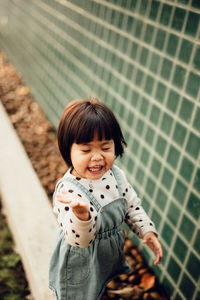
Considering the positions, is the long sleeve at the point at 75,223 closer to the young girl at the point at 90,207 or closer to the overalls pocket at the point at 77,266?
the young girl at the point at 90,207

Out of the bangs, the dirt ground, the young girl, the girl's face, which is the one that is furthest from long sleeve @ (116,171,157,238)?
the dirt ground

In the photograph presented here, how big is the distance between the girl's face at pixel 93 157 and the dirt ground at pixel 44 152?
1274mm

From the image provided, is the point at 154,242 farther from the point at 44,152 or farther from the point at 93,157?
the point at 44,152

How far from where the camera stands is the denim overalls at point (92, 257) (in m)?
1.61

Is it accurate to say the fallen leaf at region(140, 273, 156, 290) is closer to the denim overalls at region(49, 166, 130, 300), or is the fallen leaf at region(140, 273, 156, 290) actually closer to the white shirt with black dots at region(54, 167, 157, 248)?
the denim overalls at region(49, 166, 130, 300)

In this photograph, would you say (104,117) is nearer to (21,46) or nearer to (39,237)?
(39,237)

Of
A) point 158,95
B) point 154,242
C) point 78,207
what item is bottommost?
point 154,242

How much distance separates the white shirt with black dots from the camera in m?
1.40

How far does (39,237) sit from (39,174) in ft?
3.78

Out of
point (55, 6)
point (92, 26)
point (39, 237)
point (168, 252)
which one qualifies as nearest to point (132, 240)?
point (168, 252)

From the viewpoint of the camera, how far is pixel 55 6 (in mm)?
4227

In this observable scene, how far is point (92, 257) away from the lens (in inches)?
64.5

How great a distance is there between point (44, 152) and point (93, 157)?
9.15 ft

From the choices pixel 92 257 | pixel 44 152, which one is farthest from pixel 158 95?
pixel 44 152
